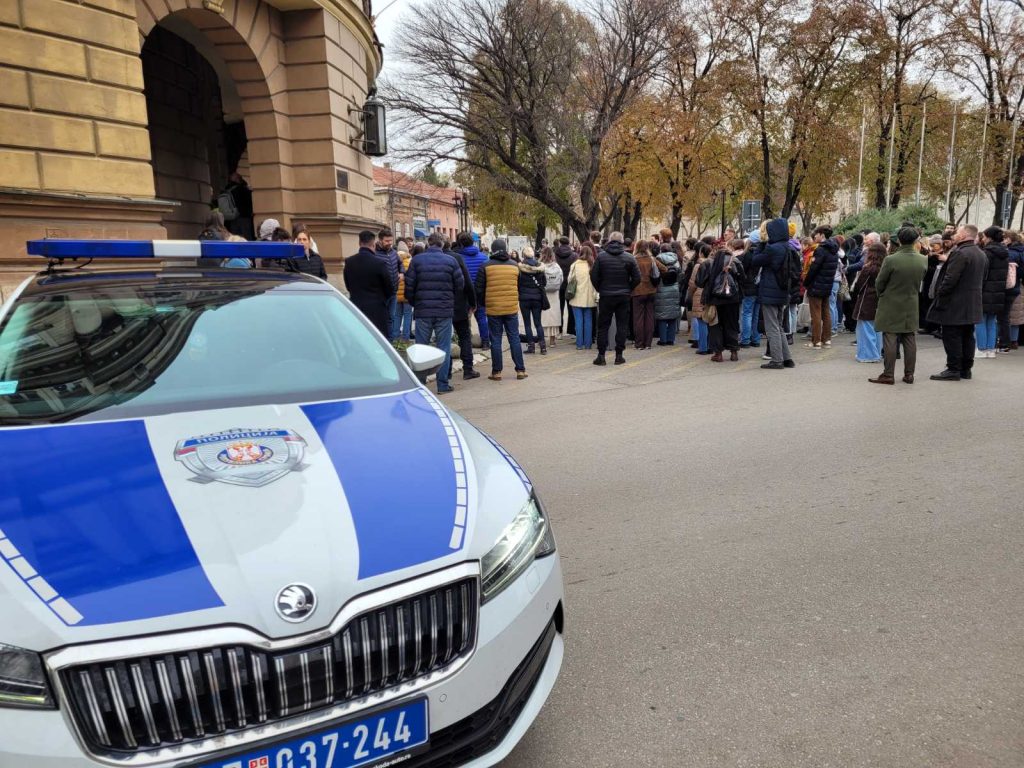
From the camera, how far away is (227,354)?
10.9ft

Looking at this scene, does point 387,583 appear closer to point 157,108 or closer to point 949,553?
point 949,553

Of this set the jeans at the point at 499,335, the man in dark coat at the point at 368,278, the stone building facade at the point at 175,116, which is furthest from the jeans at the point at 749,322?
the stone building facade at the point at 175,116

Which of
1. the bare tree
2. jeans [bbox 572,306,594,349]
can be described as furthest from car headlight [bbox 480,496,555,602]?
the bare tree

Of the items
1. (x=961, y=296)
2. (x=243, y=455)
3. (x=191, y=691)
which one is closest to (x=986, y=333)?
(x=961, y=296)

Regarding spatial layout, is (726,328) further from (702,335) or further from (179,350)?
(179,350)

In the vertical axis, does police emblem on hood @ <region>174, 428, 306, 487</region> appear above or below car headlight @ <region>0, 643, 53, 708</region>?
above

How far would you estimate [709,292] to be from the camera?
36.8ft

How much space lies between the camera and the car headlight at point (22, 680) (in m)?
1.70

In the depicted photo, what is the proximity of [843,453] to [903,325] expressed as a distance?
3.60m

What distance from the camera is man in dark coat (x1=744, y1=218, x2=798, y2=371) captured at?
10.6 meters

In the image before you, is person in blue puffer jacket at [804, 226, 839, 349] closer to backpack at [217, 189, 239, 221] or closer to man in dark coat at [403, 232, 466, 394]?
man in dark coat at [403, 232, 466, 394]

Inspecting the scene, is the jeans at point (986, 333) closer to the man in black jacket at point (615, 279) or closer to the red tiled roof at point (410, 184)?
the man in black jacket at point (615, 279)

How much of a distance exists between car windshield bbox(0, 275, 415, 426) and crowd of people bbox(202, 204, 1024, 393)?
386 cm

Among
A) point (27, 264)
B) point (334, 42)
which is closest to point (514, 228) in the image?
point (334, 42)
